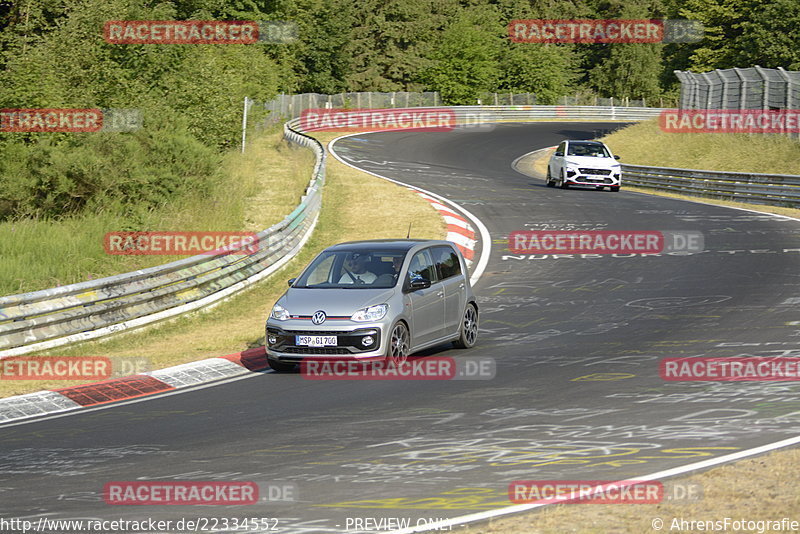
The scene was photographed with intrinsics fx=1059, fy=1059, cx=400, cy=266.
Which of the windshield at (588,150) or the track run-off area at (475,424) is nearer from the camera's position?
the track run-off area at (475,424)

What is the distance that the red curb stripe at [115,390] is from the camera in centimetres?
1208

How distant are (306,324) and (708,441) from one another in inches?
219

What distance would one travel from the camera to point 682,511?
21.5ft

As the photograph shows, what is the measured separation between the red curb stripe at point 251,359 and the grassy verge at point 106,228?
4.67 metres

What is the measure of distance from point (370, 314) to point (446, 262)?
7.40ft

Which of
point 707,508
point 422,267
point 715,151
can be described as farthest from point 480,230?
point 707,508

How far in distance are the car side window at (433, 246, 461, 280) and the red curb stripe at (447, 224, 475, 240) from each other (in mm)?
11342

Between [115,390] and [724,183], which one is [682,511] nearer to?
[115,390]

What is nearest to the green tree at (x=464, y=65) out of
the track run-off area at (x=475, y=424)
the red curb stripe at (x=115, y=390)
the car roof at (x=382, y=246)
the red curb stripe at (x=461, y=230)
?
the red curb stripe at (x=461, y=230)

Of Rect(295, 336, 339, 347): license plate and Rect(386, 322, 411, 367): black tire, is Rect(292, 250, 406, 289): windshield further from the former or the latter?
Rect(295, 336, 339, 347): license plate

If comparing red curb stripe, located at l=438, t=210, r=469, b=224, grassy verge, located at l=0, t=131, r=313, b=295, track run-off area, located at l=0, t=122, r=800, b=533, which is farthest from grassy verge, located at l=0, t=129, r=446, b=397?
track run-off area, located at l=0, t=122, r=800, b=533

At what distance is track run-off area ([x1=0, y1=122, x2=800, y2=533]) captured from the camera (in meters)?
7.47

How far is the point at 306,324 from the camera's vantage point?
1277 centimetres

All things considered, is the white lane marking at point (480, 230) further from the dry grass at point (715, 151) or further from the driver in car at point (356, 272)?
the dry grass at point (715, 151)
